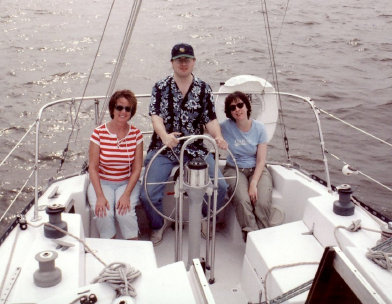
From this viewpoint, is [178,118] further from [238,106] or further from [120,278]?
[120,278]

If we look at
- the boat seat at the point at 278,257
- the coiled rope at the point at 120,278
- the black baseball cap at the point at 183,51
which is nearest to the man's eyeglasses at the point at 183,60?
the black baseball cap at the point at 183,51

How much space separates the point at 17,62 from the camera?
1109 centimetres

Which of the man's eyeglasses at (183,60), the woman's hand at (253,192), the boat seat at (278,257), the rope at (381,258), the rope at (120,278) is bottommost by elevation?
the boat seat at (278,257)

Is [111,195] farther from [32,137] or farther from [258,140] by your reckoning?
[32,137]

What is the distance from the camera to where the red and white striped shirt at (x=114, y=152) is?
320 cm

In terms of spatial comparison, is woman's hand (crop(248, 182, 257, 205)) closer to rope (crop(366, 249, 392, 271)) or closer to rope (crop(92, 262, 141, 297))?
rope (crop(366, 249, 392, 271))

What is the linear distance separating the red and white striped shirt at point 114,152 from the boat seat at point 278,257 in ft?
2.87

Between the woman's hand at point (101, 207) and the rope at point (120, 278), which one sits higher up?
the rope at point (120, 278)

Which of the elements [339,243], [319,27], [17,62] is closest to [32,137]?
[17,62]

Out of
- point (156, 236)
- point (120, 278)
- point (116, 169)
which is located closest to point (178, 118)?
point (116, 169)

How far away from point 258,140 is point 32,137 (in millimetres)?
5283

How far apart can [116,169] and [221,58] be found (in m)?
8.55

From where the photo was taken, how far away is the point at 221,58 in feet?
37.6

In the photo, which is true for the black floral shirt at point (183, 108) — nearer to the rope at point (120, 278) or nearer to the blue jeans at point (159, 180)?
the blue jeans at point (159, 180)
